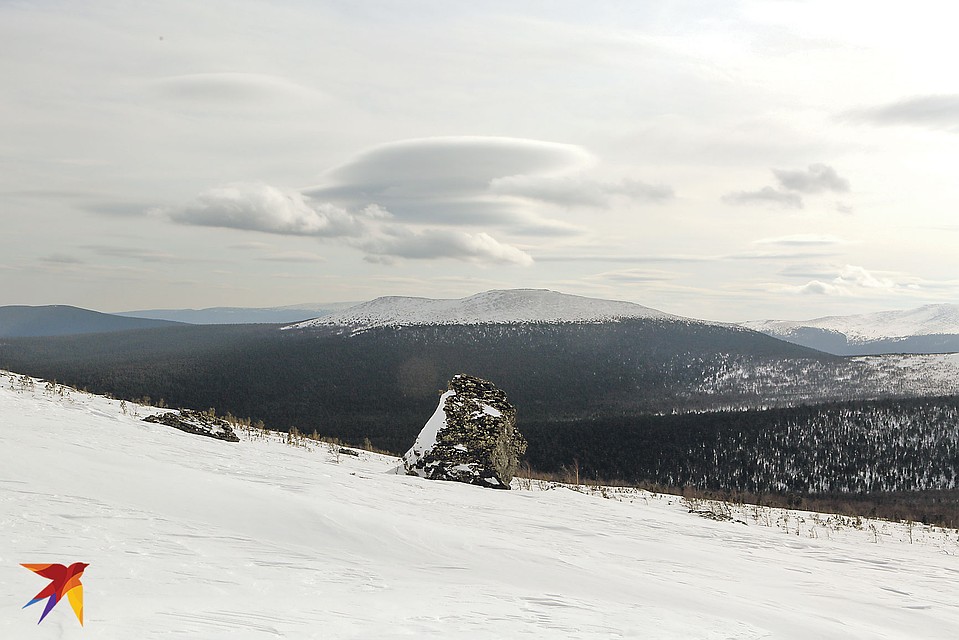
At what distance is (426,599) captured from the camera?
424cm

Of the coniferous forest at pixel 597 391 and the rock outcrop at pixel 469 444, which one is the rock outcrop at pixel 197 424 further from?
the coniferous forest at pixel 597 391

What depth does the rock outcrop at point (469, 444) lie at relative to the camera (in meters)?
13.9

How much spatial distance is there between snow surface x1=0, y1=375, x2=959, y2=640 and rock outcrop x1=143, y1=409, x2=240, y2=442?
6.09ft

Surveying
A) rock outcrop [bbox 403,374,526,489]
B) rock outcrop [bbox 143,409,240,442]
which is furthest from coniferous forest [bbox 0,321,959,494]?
rock outcrop [bbox 403,374,526,489]

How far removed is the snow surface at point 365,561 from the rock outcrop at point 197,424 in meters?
1.86

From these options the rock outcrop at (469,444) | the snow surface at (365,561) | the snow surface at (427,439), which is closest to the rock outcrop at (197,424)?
the snow surface at (365,561)

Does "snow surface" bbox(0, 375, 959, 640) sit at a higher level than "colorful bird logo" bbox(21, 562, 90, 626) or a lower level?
lower

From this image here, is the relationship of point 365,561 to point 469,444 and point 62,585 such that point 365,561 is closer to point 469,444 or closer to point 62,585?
point 62,585

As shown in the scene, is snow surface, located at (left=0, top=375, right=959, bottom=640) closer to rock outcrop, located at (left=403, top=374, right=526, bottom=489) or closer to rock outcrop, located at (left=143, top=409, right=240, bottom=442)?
rock outcrop, located at (left=143, top=409, right=240, bottom=442)

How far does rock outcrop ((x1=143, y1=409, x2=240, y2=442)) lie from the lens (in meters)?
12.4

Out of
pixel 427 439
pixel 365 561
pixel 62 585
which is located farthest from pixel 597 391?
pixel 62 585

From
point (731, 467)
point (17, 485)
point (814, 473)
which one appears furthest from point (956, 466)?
point (17, 485)

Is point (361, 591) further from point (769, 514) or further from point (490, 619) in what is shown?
point (769, 514)

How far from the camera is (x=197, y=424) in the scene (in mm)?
12727
